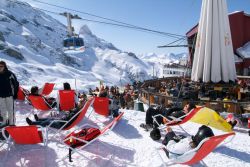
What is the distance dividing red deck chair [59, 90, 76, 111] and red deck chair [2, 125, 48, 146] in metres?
3.75

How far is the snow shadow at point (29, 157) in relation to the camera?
546 centimetres

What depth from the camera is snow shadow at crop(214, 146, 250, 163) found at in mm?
5973

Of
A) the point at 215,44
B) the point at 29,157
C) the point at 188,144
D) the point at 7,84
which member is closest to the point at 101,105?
the point at 7,84

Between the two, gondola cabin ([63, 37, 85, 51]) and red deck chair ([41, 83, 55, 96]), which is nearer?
red deck chair ([41, 83, 55, 96])

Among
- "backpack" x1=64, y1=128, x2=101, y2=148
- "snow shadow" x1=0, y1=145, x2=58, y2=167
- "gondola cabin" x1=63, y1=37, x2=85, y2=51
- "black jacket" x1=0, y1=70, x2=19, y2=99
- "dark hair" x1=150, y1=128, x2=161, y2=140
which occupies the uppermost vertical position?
"gondola cabin" x1=63, y1=37, x2=85, y2=51

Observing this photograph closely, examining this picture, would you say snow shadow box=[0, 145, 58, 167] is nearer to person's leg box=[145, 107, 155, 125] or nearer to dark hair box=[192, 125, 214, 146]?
dark hair box=[192, 125, 214, 146]

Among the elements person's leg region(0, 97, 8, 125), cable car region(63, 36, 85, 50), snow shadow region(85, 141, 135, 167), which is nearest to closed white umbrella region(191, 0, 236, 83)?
snow shadow region(85, 141, 135, 167)

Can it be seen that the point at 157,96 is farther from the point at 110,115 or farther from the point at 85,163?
the point at 85,163

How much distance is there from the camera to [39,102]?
9.03 m

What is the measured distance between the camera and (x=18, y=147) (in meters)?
6.27

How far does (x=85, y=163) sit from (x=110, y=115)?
12.2 ft

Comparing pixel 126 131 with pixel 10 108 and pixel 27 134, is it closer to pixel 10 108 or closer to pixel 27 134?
pixel 10 108

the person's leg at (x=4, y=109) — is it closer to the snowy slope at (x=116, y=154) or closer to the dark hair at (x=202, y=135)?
the snowy slope at (x=116, y=154)

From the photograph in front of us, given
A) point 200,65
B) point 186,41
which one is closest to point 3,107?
point 200,65
